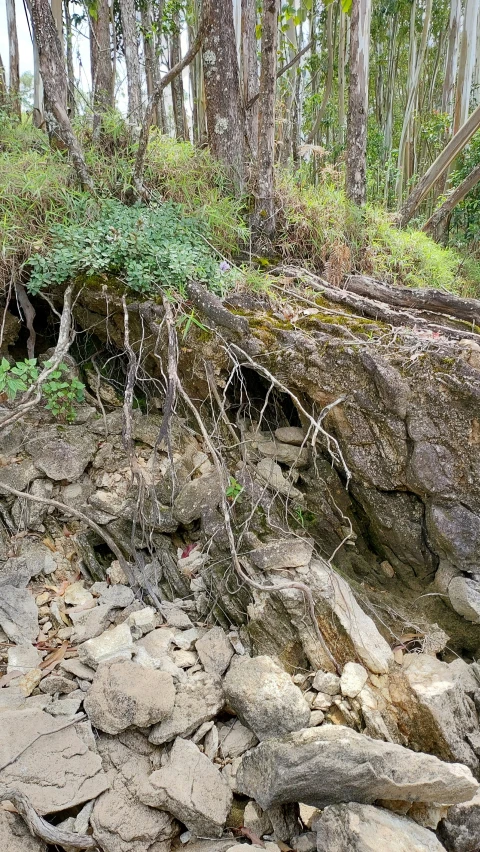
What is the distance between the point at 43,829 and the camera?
2.06 meters

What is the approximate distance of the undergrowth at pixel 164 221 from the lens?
3.53 m

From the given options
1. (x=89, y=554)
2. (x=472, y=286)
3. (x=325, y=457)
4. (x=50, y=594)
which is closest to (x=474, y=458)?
(x=325, y=457)

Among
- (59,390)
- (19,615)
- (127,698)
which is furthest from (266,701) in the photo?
(59,390)

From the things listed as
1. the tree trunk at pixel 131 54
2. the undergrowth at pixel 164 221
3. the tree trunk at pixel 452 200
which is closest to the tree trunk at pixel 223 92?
the undergrowth at pixel 164 221

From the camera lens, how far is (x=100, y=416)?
388cm

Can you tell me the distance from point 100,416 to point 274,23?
2.99 metres

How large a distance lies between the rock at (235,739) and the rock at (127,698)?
343 mm

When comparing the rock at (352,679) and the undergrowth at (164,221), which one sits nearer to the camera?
the rock at (352,679)

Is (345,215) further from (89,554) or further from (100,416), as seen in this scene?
(89,554)

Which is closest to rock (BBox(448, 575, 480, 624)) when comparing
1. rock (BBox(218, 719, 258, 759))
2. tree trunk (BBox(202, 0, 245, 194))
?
rock (BBox(218, 719, 258, 759))

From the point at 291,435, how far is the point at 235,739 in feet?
6.20

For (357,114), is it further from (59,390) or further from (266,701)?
(266,701)

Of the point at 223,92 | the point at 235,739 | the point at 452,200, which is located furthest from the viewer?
the point at 452,200

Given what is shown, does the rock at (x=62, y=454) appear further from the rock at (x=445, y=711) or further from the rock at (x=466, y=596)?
the rock at (x=466, y=596)
